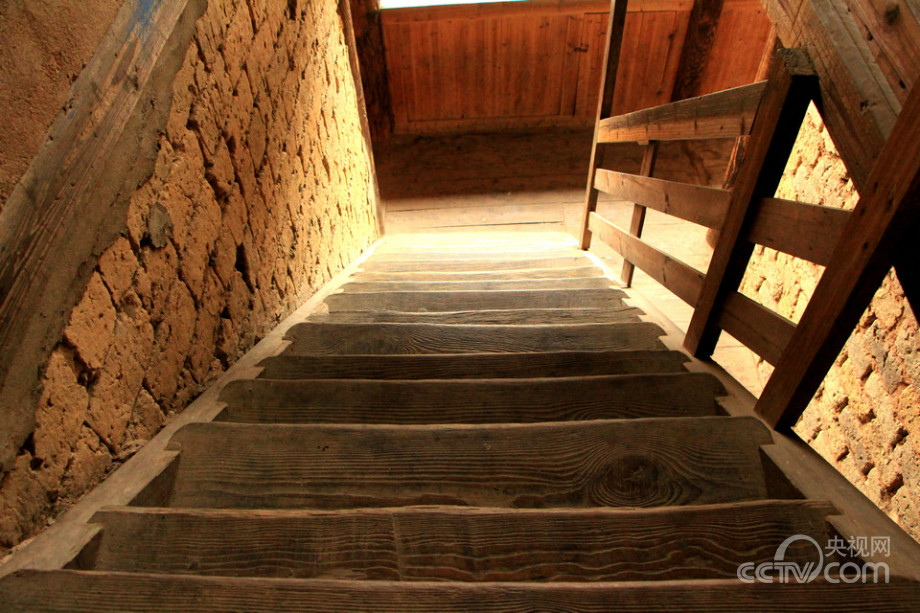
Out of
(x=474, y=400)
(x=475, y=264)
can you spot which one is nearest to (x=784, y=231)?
(x=474, y=400)

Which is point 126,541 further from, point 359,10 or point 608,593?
point 359,10

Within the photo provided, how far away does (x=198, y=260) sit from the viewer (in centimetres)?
138

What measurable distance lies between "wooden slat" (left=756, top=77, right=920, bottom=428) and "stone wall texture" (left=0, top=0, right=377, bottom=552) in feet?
5.07

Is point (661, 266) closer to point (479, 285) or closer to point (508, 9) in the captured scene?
point (479, 285)

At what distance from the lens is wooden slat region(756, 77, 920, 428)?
0.85m

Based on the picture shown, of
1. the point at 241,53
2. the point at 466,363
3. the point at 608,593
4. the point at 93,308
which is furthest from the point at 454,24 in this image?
the point at 608,593

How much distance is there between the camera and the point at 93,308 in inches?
39.4

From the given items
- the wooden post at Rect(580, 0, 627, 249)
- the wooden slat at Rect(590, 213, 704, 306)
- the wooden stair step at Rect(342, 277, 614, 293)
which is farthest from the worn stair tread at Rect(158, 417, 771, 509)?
the wooden post at Rect(580, 0, 627, 249)

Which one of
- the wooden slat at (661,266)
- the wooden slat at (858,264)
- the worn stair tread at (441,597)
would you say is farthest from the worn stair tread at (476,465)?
the wooden slat at (661,266)

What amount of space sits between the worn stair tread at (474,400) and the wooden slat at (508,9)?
5.68 meters

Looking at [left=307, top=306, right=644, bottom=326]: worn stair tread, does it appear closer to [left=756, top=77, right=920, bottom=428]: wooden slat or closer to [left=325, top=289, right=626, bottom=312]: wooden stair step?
[left=325, top=289, right=626, bottom=312]: wooden stair step

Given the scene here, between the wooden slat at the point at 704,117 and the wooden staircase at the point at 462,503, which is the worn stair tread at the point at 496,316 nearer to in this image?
the wooden staircase at the point at 462,503

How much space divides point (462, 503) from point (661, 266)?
51.5 inches

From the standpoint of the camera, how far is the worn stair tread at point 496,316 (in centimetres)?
201
